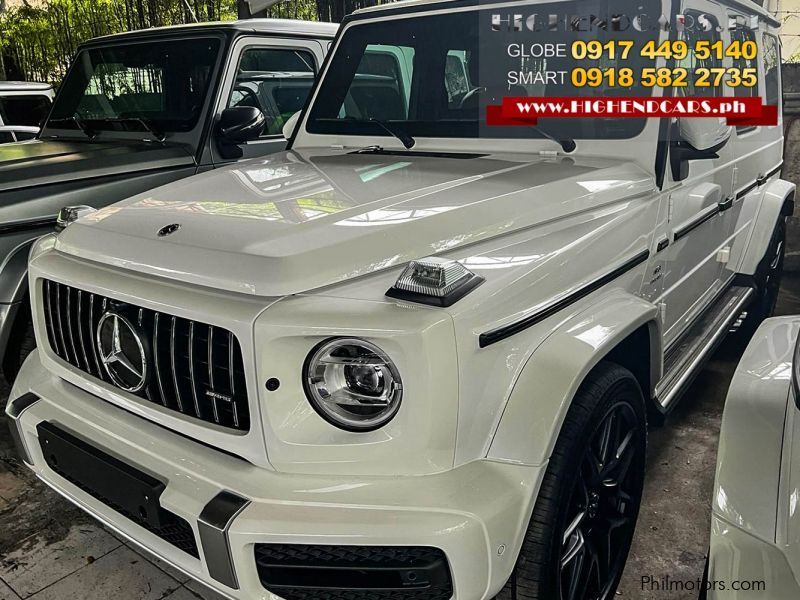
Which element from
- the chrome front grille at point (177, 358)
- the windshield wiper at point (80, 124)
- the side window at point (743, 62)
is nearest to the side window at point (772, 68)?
the side window at point (743, 62)

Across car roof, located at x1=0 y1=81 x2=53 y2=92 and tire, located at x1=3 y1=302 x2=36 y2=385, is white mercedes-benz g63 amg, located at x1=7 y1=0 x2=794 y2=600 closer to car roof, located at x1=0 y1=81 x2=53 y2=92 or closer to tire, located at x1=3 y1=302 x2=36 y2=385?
tire, located at x1=3 y1=302 x2=36 y2=385

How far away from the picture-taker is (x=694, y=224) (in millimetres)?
2830

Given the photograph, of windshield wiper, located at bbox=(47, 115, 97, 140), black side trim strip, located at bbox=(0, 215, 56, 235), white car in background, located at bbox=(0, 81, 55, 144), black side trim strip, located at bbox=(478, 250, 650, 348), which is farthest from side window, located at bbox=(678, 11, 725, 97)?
white car in background, located at bbox=(0, 81, 55, 144)

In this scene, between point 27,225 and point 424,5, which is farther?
point 27,225

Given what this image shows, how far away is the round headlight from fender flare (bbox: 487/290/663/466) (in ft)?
0.92

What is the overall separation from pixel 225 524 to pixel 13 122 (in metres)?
6.86

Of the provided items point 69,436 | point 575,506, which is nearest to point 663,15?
point 575,506

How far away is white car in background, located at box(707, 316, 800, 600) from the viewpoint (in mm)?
1260

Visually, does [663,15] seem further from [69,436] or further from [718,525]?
[69,436]

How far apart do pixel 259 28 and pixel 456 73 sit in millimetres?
1758

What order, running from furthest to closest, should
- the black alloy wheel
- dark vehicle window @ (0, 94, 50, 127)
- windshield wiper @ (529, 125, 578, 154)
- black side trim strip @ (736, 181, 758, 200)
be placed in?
dark vehicle window @ (0, 94, 50, 127) < black side trim strip @ (736, 181, 758, 200) < windshield wiper @ (529, 125, 578, 154) < the black alloy wheel

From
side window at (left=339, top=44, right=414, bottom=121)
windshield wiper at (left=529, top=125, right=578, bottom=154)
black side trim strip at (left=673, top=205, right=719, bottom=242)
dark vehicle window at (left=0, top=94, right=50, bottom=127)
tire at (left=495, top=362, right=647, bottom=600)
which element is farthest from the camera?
dark vehicle window at (left=0, top=94, right=50, bottom=127)

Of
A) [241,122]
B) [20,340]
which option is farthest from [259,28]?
[20,340]

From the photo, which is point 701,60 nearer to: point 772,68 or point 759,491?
point 772,68
